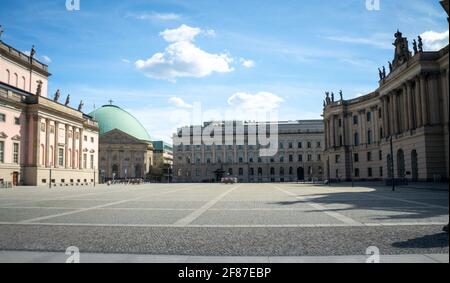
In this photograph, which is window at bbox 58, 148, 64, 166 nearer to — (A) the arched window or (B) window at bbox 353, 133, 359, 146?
(A) the arched window

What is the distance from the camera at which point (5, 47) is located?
60406 millimetres

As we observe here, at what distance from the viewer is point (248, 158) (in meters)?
130

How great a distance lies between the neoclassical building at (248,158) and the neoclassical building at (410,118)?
150ft

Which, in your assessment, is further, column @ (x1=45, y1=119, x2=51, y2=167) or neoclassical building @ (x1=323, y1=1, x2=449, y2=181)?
column @ (x1=45, y1=119, x2=51, y2=167)

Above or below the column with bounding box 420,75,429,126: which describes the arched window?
above

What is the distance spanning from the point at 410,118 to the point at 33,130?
198 ft

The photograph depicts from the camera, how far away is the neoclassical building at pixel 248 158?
128 m

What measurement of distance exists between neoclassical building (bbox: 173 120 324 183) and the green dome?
24.0m

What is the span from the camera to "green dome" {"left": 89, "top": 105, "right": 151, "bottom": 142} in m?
138

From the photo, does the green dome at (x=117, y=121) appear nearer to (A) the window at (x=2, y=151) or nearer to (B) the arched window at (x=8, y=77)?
(B) the arched window at (x=8, y=77)

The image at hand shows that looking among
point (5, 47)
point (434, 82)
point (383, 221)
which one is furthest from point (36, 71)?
point (383, 221)

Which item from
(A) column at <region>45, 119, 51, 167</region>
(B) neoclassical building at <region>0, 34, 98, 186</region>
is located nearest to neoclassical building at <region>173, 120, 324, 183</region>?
(B) neoclassical building at <region>0, 34, 98, 186</region>

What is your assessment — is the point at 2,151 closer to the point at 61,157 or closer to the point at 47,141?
the point at 47,141
